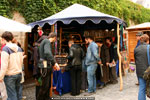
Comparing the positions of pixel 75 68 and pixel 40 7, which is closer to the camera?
pixel 75 68

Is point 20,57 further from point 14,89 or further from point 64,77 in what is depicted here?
point 64,77

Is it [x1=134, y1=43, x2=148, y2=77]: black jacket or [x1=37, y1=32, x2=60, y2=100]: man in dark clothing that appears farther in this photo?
[x1=37, y1=32, x2=60, y2=100]: man in dark clothing

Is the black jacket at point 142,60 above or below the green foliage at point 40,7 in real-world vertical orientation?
below

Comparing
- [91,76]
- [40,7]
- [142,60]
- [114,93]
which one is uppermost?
[40,7]

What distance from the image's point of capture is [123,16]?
14.4 m

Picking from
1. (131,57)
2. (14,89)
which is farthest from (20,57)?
(131,57)

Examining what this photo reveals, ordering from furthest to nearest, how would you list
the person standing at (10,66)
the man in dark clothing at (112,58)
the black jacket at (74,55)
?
the man in dark clothing at (112,58), the black jacket at (74,55), the person standing at (10,66)

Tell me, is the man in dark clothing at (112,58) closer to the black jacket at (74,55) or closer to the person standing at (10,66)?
the black jacket at (74,55)

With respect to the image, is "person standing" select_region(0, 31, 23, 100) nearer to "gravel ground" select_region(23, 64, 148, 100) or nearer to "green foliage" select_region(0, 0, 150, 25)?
"gravel ground" select_region(23, 64, 148, 100)

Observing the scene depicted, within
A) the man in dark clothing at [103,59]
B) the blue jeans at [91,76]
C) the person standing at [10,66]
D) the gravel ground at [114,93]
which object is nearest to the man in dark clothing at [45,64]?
the person standing at [10,66]

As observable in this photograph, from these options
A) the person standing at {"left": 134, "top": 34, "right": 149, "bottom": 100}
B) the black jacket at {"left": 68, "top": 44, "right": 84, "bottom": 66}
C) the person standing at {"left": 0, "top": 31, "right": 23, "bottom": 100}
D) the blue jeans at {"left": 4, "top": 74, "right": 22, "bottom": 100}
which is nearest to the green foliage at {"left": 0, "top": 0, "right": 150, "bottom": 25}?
the black jacket at {"left": 68, "top": 44, "right": 84, "bottom": 66}

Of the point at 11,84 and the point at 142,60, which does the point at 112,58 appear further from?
the point at 11,84

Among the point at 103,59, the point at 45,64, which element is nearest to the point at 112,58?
the point at 103,59

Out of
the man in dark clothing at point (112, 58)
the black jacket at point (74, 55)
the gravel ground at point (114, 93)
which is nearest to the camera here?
the gravel ground at point (114, 93)
